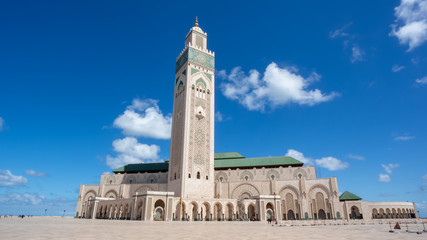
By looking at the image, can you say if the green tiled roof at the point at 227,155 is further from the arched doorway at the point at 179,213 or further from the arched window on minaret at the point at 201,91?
the arched doorway at the point at 179,213

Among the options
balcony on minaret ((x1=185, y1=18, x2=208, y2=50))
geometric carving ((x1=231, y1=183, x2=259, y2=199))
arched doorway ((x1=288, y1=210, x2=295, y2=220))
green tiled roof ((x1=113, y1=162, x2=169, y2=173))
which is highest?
balcony on minaret ((x1=185, y1=18, x2=208, y2=50))

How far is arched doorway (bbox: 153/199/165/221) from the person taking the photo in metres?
31.0

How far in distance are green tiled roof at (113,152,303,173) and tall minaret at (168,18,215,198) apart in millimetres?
7432

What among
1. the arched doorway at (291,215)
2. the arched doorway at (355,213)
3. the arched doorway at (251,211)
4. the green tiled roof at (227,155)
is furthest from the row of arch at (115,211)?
the arched doorway at (355,213)

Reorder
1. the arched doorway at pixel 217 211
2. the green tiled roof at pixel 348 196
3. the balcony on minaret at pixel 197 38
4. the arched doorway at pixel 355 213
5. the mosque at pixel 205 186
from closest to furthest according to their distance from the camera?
the mosque at pixel 205 186 → the arched doorway at pixel 217 211 → the arched doorway at pixel 355 213 → the green tiled roof at pixel 348 196 → the balcony on minaret at pixel 197 38

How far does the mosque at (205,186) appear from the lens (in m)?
33.8

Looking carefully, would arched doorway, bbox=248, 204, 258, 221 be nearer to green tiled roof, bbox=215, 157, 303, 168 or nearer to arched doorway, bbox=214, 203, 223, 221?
Answer: arched doorway, bbox=214, 203, 223, 221

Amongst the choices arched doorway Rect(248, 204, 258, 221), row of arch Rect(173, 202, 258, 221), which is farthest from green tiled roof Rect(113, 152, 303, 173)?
row of arch Rect(173, 202, 258, 221)

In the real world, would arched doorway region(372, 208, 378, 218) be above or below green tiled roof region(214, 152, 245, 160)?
below

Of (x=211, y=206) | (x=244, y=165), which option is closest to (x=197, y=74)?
(x=244, y=165)

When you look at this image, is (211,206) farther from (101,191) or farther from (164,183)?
(101,191)

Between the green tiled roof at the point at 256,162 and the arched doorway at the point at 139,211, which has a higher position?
the green tiled roof at the point at 256,162

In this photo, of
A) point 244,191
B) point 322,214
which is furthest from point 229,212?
point 322,214

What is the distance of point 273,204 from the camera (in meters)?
35.2
